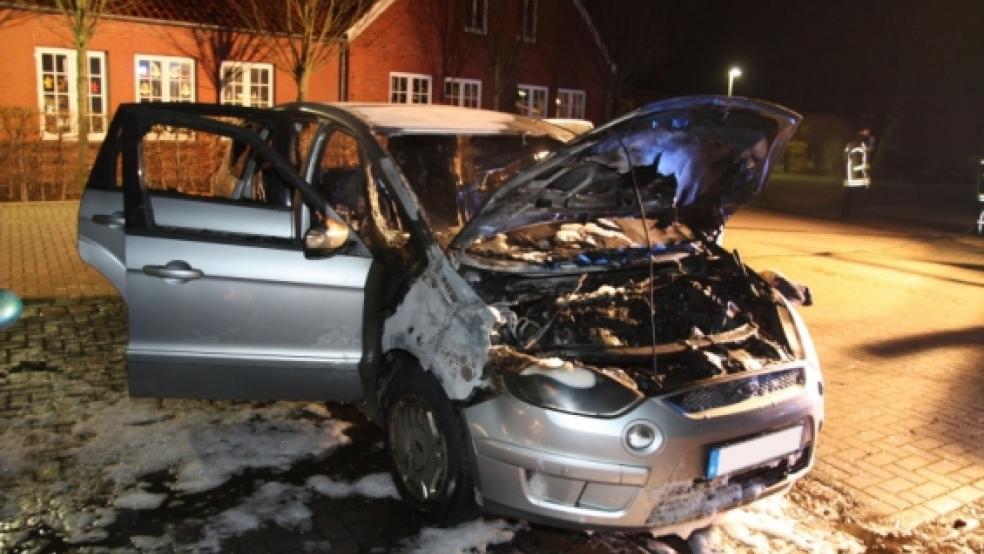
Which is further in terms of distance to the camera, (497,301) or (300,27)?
(300,27)

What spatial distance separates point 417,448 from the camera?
11.9ft

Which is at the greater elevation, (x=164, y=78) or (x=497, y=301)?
(x=164, y=78)

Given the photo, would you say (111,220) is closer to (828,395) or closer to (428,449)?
(428,449)

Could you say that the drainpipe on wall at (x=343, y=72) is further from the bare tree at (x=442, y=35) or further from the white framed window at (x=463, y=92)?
the white framed window at (x=463, y=92)

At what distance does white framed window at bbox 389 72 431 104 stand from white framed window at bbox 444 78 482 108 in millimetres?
615

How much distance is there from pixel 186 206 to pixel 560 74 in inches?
890

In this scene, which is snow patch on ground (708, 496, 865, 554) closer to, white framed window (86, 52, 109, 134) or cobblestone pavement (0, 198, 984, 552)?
cobblestone pavement (0, 198, 984, 552)

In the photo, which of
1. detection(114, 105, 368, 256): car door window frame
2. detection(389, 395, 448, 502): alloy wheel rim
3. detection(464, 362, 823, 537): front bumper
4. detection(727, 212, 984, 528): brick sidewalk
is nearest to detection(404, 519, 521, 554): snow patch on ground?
detection(389, 395, 448, 502): alloy wheel rim

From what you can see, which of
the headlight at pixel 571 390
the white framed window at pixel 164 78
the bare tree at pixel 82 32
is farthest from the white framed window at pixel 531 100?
the headlight at pixel 571 390

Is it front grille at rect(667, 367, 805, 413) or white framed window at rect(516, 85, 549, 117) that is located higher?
white framed window at rect(516, 85, 549, 117)

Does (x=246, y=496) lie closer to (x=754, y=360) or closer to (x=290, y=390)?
(x=290, y=390)

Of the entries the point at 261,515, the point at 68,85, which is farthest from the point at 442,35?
the point at 261,515

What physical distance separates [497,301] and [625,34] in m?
23.9

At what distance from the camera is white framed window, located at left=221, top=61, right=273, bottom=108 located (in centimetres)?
1902
